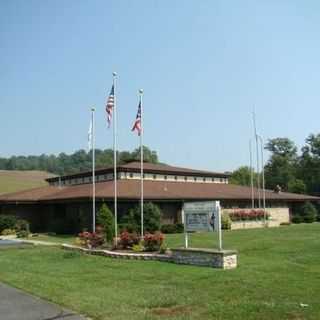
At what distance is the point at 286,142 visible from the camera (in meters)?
88.8

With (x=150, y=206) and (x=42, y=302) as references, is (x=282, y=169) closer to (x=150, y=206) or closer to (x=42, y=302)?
(x=150, y=206)

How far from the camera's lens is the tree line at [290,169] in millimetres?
75062

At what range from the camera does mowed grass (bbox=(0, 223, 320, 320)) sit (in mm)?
8611

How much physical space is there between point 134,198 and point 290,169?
53862 mm

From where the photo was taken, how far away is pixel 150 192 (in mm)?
35938

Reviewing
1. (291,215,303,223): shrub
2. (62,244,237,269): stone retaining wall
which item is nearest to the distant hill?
(291,215,303,223): shrub

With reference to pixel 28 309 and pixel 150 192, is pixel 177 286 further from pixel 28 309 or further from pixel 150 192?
pixel 150 192

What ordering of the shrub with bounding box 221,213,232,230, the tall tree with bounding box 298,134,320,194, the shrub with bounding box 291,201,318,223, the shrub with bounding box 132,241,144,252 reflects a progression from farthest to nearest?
the tall tree with bounding box 298,134,320,194
the shrub with bounding box 291,201,318,223
the shrub with bounding box 221,213,232,230
the shrub with bounding box 132,241,144,252

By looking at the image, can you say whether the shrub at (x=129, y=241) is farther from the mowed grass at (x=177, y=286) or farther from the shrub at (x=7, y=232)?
the shrub at (x=7, y=232)

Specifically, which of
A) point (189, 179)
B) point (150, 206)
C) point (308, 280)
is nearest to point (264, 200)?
point (189, 179)

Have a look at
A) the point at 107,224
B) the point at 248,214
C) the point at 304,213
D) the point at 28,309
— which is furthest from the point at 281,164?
the point at 28,309

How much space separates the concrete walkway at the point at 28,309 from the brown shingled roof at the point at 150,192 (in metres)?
21.5

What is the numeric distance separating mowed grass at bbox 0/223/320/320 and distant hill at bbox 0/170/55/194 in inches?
1574

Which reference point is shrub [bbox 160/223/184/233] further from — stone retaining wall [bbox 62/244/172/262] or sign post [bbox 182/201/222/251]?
sign post [bbox 182/201/222/251]
